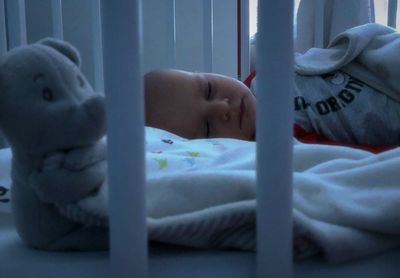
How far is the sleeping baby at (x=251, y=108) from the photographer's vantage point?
94 cm

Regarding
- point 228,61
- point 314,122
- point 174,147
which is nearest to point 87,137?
point 174,147

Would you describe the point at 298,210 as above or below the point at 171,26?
below

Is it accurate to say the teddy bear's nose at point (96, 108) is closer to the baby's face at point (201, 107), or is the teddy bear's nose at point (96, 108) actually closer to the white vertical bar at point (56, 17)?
the baby's face at point (201, 107)

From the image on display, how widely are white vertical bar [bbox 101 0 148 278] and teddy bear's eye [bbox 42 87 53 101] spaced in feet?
0.30

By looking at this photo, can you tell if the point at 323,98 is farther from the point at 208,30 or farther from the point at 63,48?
the point at 63,48

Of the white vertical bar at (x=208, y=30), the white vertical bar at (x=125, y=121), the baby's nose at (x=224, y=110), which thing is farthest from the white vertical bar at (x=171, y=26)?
the white vertical bar at (x=125, y=121)

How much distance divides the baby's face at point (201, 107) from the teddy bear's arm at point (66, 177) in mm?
685

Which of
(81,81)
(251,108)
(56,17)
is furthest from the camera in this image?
(56,17)

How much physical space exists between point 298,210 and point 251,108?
27.8 inches

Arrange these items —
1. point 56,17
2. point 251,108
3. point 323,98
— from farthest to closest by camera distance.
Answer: point 56,17, point 251,108, point 323,98

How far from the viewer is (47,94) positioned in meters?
0.40

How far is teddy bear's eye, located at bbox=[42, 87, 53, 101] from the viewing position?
401 mm

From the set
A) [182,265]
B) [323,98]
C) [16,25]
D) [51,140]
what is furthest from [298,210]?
[16,25]

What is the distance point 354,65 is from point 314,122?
0.15 meters
